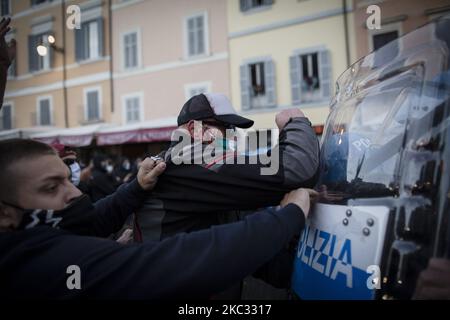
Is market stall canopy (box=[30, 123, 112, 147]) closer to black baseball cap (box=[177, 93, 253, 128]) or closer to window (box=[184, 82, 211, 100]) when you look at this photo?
window (box=[184, 82, 211, 100])

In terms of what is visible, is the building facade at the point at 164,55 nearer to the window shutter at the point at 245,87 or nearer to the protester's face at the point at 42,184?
the window shutter at the point at 245,87

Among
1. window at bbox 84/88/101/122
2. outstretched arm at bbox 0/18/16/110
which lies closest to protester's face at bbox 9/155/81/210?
outstretched arm at bbox 0/18/16/110

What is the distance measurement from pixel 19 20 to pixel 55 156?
2006cm

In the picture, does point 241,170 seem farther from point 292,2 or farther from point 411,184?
point 292,2

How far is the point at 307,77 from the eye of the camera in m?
11.8

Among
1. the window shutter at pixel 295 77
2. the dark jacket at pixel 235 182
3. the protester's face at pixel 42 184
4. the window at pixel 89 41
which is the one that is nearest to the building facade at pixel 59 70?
the window at pixel 89 41

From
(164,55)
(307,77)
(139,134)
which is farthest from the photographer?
(164,55)

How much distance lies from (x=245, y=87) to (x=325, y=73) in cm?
287

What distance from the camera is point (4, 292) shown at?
855 millimetres

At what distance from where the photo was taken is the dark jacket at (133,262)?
33.2 inches

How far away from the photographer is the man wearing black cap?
1113 millimetres

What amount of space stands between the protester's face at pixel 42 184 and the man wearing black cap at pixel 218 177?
0.36m

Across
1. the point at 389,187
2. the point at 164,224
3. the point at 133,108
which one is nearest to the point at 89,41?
the point at 133,108

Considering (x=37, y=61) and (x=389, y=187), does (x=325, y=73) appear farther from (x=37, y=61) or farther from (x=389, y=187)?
(x=37, y=61)
